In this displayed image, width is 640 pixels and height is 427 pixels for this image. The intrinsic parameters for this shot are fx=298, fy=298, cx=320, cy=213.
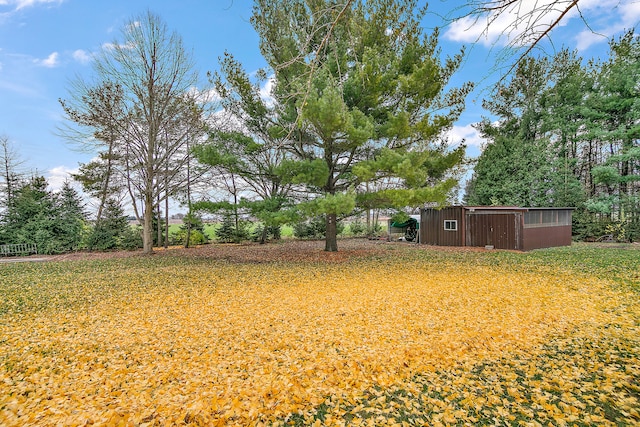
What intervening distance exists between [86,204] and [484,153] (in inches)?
895

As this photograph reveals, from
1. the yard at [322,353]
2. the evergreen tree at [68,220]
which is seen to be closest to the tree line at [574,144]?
the yard at [322,353]

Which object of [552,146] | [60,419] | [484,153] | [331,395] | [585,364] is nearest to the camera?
[60,419]

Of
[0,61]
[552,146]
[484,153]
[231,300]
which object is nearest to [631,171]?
[552,146]

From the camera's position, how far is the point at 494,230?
13.8 meters

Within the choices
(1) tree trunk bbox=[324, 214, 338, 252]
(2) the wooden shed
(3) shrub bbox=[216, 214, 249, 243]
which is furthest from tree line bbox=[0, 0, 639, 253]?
(2) the wooden shed

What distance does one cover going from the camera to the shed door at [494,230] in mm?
13258

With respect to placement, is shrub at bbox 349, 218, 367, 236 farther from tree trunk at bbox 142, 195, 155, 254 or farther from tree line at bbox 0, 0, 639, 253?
tree trunk at bbox 142, 195, 155, 254

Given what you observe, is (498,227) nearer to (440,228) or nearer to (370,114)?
(440,228)

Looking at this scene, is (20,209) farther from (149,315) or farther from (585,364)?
(585,364)

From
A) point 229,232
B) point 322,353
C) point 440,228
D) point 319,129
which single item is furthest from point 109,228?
point 440,228

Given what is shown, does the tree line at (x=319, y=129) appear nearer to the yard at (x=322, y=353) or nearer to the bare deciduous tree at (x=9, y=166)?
the bare deciduous tree at (x=9, y=166)

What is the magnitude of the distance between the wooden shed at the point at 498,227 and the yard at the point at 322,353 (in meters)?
6.76

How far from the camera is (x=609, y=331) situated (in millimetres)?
3945

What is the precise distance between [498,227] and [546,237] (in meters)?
2.68
